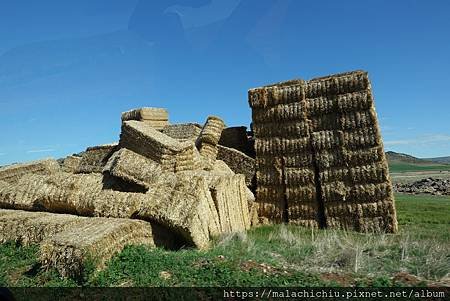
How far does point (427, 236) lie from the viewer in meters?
11.8

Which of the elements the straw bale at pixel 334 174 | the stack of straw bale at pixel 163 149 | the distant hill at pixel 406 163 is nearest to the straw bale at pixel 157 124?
the stack of straw bale at pixel 163 149

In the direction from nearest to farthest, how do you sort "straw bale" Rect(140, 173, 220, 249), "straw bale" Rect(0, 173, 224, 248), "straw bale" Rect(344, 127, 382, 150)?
"straw bale" Rect(140, 173, 220, 249) < "straw bale" Rect(0, 173, 224, 248) < "straw bale" Rect(344, 127, 382, 150)

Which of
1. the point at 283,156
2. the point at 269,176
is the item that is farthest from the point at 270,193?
the point at 283,156

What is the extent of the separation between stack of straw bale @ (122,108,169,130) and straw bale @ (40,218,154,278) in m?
11.0

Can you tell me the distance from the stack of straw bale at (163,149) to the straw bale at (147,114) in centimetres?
590

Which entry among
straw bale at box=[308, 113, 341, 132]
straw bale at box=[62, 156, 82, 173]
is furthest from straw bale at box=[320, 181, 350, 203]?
straw bale at box=[62, 156, 82, 173]

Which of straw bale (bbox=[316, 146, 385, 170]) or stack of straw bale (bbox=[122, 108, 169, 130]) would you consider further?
stack of straw bale (bbox=[122, 108, 169, 130])

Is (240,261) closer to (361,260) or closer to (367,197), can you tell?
(361,260)

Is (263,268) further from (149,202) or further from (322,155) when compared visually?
(322,155)

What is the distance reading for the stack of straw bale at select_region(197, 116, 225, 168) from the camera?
56.1 feet

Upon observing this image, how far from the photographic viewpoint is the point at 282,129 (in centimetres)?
1563

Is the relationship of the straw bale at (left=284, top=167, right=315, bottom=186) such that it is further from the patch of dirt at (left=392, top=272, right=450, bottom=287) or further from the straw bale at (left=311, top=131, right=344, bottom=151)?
the patch of dirt at (left=392, top=272, right=450, bottom=287)

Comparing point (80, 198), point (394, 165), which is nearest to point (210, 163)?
point (80, 198)

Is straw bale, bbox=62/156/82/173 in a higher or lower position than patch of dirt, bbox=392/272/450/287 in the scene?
higher
